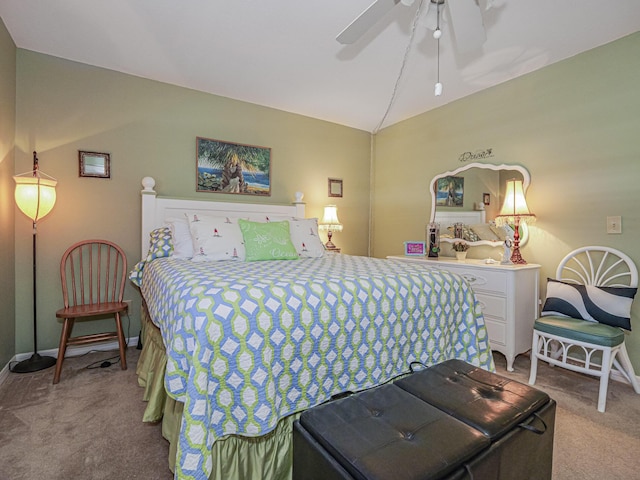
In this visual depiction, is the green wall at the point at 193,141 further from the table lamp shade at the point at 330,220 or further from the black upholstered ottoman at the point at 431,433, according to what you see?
the black upholstered ottoman at the point at 431,433

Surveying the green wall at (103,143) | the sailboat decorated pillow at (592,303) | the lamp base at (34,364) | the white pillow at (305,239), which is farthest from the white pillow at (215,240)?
the sailboat decorated pillow at (592,303)

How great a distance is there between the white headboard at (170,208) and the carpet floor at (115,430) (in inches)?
47.2

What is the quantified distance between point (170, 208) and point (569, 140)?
11.5 ft

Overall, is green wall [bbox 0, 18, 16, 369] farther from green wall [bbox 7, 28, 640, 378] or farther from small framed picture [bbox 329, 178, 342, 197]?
small framed picture [bbox 329, 178, 342, 197]

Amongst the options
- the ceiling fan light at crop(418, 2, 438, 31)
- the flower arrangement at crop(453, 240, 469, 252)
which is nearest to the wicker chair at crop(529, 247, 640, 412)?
the flower arrangement at crop(453, 240, 469, 252)

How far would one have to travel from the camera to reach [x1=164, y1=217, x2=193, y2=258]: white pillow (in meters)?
2.54

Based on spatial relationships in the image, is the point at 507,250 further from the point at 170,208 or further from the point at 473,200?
the point at 170,208

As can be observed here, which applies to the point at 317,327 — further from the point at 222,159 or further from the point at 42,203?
the point at 222,159

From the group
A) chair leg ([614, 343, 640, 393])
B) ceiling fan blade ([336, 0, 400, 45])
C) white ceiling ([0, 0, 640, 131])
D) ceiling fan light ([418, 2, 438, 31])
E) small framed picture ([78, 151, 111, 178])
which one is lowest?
chair leg ([614, 343, 640, 393])

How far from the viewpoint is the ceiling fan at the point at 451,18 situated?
1.49 meters

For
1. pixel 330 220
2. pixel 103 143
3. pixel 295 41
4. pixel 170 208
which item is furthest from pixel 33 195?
pixel 330 220

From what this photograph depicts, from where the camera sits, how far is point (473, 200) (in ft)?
10.9

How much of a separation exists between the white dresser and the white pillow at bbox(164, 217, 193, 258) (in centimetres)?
202

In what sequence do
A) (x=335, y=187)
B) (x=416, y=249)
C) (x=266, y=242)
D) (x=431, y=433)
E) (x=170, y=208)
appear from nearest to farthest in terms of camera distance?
Answer: (x=431, y=433), (x=266, y=242), (x=170, y=208), (x=416, y=249), (x=335, y=187)
